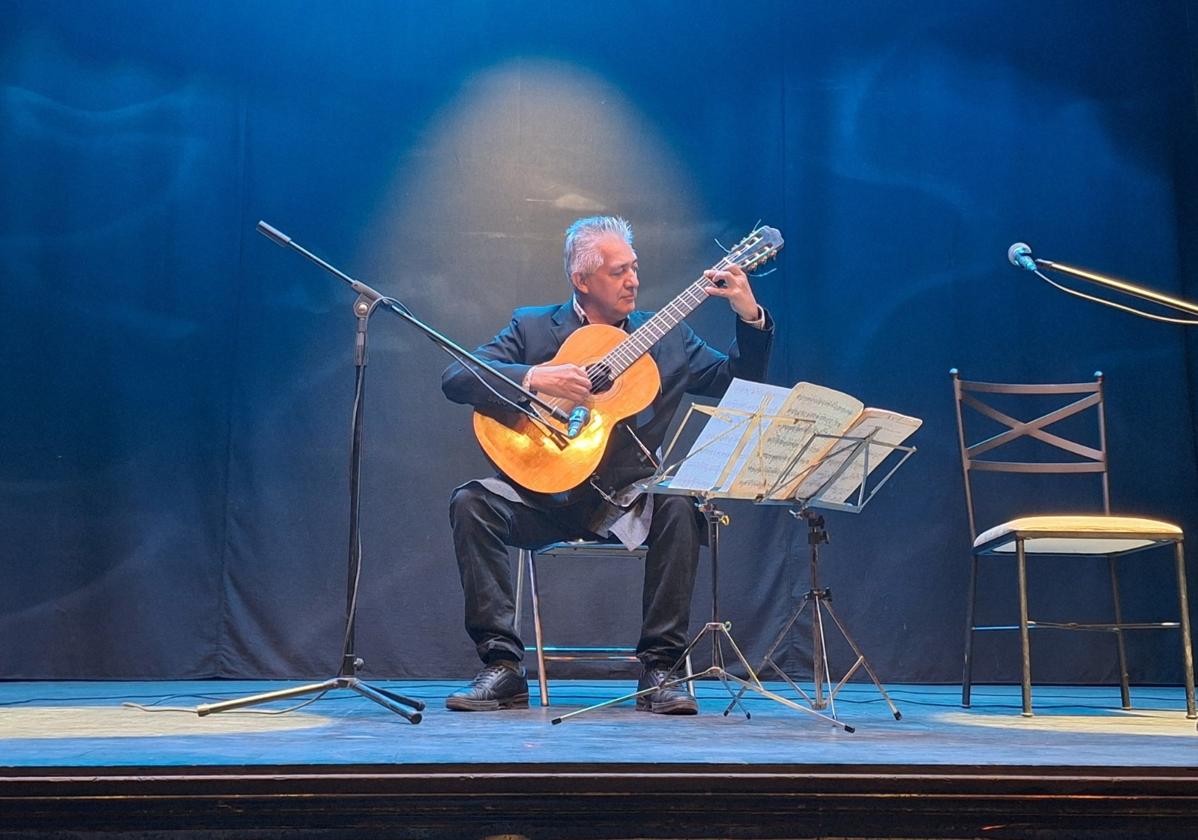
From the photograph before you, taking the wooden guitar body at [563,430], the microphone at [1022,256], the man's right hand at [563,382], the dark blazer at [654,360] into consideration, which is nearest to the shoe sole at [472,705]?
the wooden guitar body at [563,430]

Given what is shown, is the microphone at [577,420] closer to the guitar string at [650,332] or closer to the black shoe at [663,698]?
the guitar string at [650,332]

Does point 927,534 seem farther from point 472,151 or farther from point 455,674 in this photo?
point 472,151

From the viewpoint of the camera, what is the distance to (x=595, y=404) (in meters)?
3.22

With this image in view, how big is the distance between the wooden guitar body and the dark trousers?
0.37 feet

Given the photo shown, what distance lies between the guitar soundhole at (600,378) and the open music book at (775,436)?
740 millimetres

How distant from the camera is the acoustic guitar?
3170 mm

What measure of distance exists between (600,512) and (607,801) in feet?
4.77

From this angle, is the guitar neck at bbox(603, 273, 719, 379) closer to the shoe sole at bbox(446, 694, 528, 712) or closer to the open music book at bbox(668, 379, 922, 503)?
the open music book at bbox(668, 379, 922, 503)

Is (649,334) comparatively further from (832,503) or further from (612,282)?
(832,503)

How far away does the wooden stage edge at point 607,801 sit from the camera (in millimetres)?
1764

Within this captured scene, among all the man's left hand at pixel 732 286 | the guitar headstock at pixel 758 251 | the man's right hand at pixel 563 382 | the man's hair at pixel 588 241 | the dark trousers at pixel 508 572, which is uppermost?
the man's hair at pixel 588 241

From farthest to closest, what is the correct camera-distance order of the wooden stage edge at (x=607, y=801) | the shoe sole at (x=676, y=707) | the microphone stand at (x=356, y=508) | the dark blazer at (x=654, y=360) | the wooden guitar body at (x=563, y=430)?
the dark blazer at (x=654, y=360) → the wooden guitar body at (x=563, y=430) → the shoe sole at (x=676, y=707) → the microphone stand at (x=356, y=508) → the wooden stage edge at (x=607, y=801)

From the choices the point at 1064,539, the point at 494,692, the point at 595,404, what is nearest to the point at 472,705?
the point at 494,692

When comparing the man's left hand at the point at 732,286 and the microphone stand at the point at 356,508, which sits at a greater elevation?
the man's left hand at the point at 732,286
